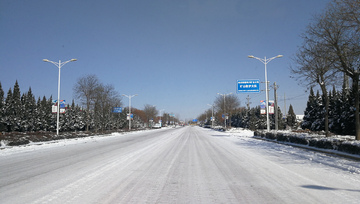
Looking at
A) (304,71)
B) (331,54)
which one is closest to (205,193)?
(331,54)

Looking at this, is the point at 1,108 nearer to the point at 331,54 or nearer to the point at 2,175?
the point at 2,175

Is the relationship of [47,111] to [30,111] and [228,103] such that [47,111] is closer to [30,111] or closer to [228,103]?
[30,111]

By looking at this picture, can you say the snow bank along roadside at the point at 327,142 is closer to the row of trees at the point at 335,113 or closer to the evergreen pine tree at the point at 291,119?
the row of trees at the point at 335,113

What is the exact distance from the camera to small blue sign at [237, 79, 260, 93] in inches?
1255

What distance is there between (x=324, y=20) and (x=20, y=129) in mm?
63966

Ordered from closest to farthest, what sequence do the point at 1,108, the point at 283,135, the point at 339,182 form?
the point at 339,182
the point at 283,135
the point at 1,108

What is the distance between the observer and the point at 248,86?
3206cm

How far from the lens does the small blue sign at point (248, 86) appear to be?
105 feet

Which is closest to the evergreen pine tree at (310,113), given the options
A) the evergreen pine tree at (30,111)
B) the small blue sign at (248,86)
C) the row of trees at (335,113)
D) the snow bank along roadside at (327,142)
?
the row of trees at (335,113)

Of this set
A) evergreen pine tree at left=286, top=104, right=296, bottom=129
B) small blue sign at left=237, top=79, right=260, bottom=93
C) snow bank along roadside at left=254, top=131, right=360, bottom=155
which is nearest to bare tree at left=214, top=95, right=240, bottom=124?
evergreen pine tree at left=286, top=104, right=296, bottom=129

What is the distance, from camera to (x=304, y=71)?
792 inches

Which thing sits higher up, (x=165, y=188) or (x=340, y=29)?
(x=340, y=29)

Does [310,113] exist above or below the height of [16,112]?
below

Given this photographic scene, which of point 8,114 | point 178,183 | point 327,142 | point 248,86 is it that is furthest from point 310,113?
point 8,114
